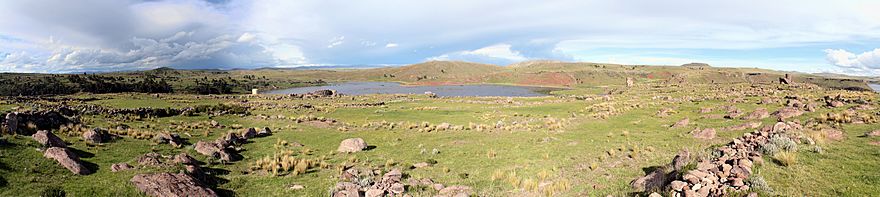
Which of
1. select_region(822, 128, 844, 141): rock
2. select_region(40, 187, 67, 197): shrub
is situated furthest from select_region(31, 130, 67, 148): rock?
select_region(822, 128, 844, 141): rock

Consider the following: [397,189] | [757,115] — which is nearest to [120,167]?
[397,189]

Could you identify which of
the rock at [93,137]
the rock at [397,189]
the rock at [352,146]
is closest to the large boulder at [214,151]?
the rock at [93,137]

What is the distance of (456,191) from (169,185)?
29.0 feet

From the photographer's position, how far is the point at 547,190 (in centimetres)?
1376

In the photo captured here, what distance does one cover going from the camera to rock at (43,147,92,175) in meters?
14.0

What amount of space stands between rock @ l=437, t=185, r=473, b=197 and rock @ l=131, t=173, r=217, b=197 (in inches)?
286

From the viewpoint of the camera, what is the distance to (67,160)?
46.6ft

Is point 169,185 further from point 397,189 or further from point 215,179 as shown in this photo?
point 397,189

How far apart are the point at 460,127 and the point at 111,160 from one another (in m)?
22.5

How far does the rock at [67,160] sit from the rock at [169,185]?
2.76m

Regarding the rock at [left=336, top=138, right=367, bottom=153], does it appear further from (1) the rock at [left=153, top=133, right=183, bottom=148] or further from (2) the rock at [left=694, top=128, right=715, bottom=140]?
(2) the rock at [left=694, top=128, right=715, bottom=140]

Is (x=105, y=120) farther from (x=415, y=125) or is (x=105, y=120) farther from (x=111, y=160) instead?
(x=415, y=125)

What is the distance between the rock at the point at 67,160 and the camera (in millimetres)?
13961

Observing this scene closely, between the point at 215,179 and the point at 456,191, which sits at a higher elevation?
the point at 215,179
